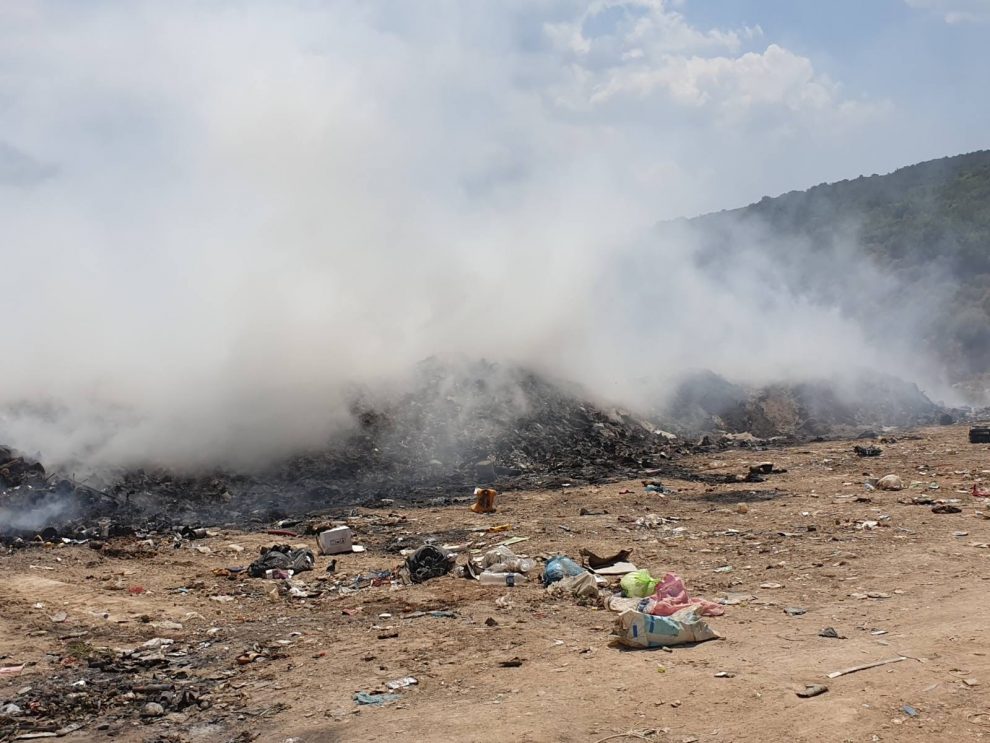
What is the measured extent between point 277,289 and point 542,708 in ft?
44.7

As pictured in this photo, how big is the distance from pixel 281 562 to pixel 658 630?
4.42 m

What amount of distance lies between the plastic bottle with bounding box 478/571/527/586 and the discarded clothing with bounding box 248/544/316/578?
6.77 ft

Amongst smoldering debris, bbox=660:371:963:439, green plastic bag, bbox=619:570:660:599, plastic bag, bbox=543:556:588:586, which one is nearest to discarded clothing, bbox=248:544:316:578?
plastic bag, bbox=543:556:588:586

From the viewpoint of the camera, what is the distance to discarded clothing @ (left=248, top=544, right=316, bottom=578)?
7.83 meters

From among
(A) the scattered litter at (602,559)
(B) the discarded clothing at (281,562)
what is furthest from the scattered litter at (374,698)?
(B) the discarded clothing at (281,562)

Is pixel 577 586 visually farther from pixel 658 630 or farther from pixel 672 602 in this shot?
pixel 658 630

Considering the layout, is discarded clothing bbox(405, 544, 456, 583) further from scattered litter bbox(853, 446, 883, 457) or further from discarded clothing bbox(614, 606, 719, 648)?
scattered litter bbox(853, 446, 883, 457)

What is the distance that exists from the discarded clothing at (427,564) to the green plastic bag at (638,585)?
1837 millimetres

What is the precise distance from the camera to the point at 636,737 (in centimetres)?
366

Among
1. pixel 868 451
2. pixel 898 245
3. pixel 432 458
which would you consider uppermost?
pixel 898 245

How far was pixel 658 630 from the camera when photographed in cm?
484

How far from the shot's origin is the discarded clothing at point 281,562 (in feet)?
25.7

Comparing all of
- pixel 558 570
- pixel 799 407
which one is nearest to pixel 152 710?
pixel 558 570

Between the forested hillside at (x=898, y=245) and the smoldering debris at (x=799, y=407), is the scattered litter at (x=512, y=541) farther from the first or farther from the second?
the forested hillside at (x=898, y=245)
